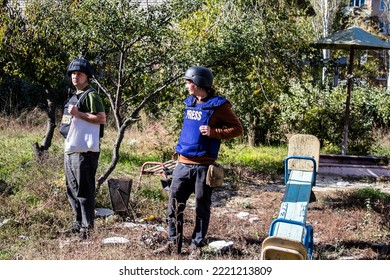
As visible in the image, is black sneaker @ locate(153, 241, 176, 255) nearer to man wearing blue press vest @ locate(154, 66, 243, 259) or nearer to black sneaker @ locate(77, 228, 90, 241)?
man wearing blue press vest @ locate(154, 66, 243, 259)

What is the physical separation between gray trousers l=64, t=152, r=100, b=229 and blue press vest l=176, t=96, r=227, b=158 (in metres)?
0.99

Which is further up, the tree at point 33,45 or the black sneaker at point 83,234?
the tree at point 33,45

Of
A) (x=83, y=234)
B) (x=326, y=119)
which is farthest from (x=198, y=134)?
(x=326, y=119)

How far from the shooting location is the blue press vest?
502cm

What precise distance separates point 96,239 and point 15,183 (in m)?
2.34

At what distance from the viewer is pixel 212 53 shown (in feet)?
23.2

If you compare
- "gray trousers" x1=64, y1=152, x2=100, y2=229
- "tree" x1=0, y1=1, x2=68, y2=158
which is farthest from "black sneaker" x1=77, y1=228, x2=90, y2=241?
"tree" x1=0, y1=1, x2=68, y2=158

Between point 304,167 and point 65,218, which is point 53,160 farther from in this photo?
point 304,167

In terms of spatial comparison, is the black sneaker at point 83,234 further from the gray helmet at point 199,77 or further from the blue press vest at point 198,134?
the gray helmet at point 199,77

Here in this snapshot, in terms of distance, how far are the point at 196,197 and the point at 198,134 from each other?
588 mm

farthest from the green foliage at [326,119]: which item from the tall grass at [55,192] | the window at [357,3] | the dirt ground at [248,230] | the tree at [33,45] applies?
the window at [357,3]

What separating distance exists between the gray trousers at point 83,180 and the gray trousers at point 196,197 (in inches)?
35.7

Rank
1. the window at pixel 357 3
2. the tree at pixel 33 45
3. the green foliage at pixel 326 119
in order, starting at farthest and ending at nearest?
the window at pixel 357 3
the green foliage at pixel 326 119
the tree at pixel 33 45

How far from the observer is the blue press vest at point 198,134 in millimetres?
5023
